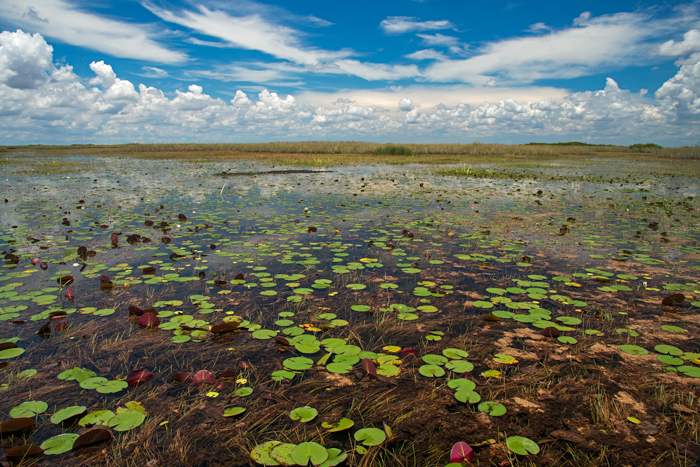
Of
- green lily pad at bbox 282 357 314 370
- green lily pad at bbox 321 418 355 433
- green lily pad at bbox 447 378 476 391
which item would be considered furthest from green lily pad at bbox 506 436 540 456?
green lily pad at bbox 282 357 314 370

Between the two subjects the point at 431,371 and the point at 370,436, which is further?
the point at 431,371

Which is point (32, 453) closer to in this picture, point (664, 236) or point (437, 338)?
point (437, 338)

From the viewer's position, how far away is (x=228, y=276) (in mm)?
3811

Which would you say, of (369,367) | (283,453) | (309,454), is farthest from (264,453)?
(369,367)

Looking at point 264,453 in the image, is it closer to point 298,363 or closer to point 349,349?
point 298,363

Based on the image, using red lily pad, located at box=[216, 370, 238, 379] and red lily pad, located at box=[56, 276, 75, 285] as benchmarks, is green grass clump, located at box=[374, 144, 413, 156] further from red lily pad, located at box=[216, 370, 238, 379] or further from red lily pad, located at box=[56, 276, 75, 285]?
red lily pad, located at box=[216, 370, 238, 379]

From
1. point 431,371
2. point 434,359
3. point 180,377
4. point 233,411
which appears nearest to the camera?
point 233,411

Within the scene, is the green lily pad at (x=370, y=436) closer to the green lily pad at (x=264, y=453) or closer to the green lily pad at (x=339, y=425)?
the green lily pad at (x=339, y=425)

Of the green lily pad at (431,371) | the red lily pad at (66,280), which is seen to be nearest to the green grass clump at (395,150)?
the red lily pad at (66,280)

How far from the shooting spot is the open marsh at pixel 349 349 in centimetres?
162

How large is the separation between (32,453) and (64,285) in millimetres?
2619

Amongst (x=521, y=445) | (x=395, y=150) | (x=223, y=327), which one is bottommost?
(x=521, y=445)

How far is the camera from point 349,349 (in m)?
2.40

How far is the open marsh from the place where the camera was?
5.32 ft
